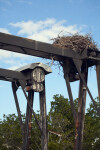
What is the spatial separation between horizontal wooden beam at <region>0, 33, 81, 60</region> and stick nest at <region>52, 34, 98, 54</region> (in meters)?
0.20

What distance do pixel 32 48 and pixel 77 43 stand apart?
5.08ft

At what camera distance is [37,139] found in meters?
26.0

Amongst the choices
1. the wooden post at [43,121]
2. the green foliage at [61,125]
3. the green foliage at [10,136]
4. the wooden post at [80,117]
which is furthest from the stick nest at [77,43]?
the green foliage at [10,136]

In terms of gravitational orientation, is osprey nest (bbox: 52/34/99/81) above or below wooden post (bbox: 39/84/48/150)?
above

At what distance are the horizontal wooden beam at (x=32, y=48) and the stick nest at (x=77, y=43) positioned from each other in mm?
201

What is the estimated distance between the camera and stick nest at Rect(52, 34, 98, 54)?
8.58 metres

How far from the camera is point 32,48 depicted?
7.80 metres

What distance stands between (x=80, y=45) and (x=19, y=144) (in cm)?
1909

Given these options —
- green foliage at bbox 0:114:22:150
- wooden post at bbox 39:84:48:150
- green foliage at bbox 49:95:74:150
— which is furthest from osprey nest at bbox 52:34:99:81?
green foliage at bbox 0:114:22:150

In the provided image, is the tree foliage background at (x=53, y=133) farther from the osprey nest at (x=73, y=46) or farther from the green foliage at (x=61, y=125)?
the osprey nest at (x=73, y=46)

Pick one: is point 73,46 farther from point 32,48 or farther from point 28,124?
point 28,124

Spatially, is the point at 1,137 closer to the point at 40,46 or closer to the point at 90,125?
the point at 90,125

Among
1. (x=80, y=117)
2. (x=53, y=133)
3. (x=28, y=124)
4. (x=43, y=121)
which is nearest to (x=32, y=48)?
(x=80, y=117)

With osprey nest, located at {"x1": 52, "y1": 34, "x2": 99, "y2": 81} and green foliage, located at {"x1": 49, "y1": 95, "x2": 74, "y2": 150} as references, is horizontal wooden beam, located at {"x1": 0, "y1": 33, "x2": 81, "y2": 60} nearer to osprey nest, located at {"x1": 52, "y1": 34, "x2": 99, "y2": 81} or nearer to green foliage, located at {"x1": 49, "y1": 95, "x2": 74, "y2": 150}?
osprey nest, located at {"x1": 52, "y1": 34, "x2": 99, "y2": 81}
